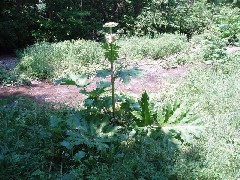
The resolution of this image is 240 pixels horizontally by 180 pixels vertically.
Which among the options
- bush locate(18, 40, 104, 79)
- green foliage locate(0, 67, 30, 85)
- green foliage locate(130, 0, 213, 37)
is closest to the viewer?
green foliage locate(0, 67, 30, 85)

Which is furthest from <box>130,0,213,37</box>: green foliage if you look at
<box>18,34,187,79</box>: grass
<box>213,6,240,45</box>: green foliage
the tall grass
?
the tall grass

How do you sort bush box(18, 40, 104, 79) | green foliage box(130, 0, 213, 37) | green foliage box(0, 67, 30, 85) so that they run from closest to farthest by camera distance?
1. green foliage box(0, 67, 30, 85)
2. bush box(18, 40, 104, 79)
3. green foliage box(130, 0, 213, 37)

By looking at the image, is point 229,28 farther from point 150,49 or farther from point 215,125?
point 215,125

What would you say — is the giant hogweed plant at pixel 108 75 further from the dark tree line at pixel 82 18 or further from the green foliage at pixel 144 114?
the dark tree line at pixel 82 18

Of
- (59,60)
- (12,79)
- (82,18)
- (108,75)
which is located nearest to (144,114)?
(108,75)

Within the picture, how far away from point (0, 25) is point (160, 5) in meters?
6.24

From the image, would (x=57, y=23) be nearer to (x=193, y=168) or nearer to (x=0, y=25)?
(x=0, y=25)

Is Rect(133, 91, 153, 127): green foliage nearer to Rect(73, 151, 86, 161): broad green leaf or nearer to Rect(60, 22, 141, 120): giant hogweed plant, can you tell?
Rect(60, 22, 141, 120): giant hogweed plant

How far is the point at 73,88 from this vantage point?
23.2 ft

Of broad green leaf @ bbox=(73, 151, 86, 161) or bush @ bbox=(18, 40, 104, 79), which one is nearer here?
broad green leaf @ bbox=(73, 151, 86, 161)

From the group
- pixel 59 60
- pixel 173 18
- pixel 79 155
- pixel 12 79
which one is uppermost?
pixel 79 155

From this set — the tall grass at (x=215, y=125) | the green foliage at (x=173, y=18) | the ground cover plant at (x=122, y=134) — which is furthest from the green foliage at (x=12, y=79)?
the green foliage at (x=173, y=18)

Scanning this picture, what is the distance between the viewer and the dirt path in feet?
21.3

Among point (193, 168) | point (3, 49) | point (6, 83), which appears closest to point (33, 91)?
point (6, 83)
